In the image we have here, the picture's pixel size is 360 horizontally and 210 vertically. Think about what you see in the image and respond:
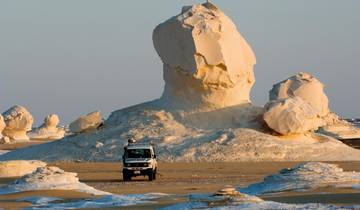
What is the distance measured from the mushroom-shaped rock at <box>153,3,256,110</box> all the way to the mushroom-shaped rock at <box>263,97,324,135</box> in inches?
113

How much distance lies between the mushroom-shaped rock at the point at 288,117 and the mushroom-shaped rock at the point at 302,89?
23650 mm

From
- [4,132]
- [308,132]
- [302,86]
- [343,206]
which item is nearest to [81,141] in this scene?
[308,132]

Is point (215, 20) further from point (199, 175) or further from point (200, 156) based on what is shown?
point (199, 175)

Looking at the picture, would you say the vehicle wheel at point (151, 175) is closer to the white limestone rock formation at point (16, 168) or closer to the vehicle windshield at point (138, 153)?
the vehicle windshield at point (138, 153)

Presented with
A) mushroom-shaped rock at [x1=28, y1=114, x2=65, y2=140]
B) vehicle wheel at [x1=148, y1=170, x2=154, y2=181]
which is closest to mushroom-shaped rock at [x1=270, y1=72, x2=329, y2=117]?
vehicle wheel at [x1=148, y1=170, x2=154, y2=181]

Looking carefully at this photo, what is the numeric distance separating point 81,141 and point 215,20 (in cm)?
1032

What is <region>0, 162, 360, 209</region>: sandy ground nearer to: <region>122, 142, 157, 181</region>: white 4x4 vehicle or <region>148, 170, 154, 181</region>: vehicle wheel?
<region>148, 170, 154, 181</region>: vehicle wheel

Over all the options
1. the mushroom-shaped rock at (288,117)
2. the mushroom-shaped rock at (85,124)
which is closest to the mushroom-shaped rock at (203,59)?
the mushroom-shaped rock at (288,117)

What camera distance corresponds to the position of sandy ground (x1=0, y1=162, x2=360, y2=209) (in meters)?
22.8

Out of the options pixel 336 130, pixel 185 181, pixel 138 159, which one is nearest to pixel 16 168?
pixel 138 159

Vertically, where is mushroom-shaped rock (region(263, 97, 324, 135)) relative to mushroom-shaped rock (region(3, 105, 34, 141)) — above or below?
below

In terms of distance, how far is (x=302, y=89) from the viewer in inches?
2968

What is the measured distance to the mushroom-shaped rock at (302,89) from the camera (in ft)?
248

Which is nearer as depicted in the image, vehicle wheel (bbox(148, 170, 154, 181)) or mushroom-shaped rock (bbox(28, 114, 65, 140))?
vehicle wheel (bbox(148, 170, 154, 181))
